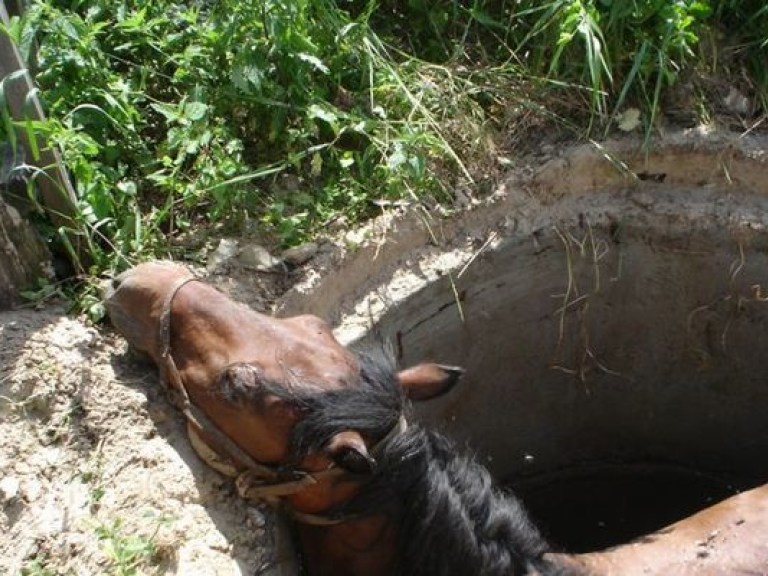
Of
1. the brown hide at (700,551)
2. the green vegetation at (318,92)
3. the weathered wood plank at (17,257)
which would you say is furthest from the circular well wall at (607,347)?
the brown hide at (700,551)

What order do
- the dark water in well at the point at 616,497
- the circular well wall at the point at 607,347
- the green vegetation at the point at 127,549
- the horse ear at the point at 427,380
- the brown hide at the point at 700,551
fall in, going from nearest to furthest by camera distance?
the green vegetation at the point at 127,549, the horse ear at the point at 427,380, the brown hide at the point at 700,551, the circular well wall at the point at 607,347, the dark water in well at the point at 616,497

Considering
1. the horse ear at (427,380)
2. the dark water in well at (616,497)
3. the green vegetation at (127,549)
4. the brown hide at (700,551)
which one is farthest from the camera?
the dark water in well at (616,497)

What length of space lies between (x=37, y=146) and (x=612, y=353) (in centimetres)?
198

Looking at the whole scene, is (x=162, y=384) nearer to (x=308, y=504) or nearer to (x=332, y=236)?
(x=308, y=504)

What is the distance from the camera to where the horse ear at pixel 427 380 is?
2262 mm

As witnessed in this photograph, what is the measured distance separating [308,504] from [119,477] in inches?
16.2

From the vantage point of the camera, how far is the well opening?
3.07 m

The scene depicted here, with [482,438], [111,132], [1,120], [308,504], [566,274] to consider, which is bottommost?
[482,438]

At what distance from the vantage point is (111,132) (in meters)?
2.77

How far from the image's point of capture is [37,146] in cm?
239

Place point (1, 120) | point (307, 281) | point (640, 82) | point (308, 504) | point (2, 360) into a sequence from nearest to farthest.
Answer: point (308, 504) → point (2, 360) → point (1, 120) → point (307, 281) → point (640, 82)

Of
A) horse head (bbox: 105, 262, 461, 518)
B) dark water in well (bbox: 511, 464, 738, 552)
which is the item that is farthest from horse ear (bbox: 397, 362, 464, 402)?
dark water in well (bbox: 511, 464, 738, 552)

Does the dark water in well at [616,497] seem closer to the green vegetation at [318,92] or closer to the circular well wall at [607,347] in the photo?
the circular well wall at [607,347]

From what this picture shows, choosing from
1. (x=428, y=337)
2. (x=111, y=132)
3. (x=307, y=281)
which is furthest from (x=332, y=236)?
(x=111, y=132)
